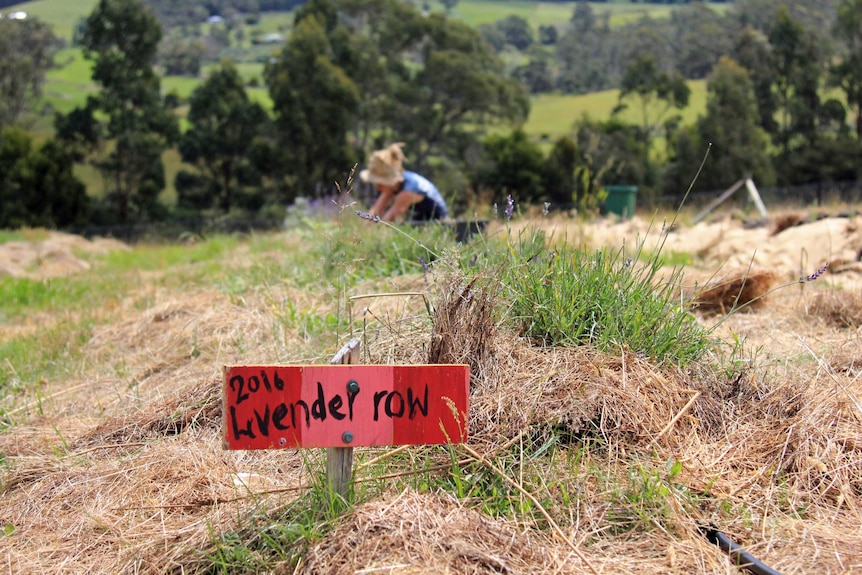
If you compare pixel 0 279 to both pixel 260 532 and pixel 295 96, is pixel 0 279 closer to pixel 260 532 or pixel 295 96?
pixel 260 532

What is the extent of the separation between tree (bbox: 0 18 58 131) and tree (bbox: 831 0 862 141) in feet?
93.1

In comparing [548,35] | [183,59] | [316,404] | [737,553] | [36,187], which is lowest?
[36,187]

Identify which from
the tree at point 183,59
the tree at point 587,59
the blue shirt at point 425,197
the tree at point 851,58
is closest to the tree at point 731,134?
the tree at point 851,58

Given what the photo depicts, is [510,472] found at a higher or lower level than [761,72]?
higher

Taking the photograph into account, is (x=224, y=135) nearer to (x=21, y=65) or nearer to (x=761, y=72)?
(x=21, y=65)

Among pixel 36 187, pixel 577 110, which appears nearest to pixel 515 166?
pixel 36 187

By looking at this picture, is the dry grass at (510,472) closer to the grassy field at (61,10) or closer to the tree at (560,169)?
the tree at (560,169)

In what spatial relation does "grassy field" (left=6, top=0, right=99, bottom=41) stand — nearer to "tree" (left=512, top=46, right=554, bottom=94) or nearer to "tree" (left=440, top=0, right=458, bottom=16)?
"tree" (left=440, top=0, right=458, bottom=16)

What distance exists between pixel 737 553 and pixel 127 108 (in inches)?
977

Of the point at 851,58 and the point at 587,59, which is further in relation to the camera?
the point at 587,59

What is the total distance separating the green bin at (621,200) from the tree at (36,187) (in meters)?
14.1

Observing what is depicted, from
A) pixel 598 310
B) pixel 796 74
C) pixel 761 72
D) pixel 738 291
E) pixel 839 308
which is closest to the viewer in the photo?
pixel 598 310

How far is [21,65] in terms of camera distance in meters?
29.6

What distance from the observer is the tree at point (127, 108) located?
24.1 meters
